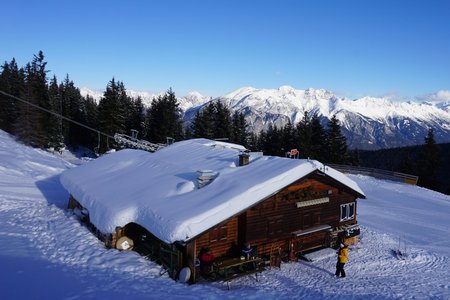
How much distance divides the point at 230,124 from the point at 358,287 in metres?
50.1

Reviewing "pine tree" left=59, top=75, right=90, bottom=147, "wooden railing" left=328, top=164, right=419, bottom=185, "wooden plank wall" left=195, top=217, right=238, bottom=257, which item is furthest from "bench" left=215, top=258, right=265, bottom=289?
"pine tree" left=59, top=75, right=90, bottom=147

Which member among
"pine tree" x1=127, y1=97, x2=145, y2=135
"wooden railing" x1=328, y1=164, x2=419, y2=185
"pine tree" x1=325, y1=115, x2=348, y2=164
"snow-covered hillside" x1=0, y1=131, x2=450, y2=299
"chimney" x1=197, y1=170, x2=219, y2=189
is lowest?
"snow-covered hillside" x1=0, y1=131, x2=450, y2=299

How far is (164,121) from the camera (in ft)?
A: 202

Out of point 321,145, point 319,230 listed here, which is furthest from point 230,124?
point 319,230

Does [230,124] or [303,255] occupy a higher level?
[230,124]

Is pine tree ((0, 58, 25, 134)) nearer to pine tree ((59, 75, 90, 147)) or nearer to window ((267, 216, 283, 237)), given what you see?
pine tree ((59, 75, 90, 147))

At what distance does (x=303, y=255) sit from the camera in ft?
66.2

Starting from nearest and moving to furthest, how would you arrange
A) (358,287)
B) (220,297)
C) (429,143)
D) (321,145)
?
1. (220,297)
2. (358,287)
3. (429,143)
4. (321,145)

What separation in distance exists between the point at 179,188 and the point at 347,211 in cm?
1095

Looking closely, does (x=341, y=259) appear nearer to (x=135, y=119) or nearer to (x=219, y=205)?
(x=219, y=205)

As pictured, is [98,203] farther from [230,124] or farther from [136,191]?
[230,124]

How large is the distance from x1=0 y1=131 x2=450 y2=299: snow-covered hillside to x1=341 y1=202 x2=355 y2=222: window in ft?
5.90

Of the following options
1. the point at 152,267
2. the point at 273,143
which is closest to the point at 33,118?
the point at 273,143

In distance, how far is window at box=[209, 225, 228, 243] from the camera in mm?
16922
